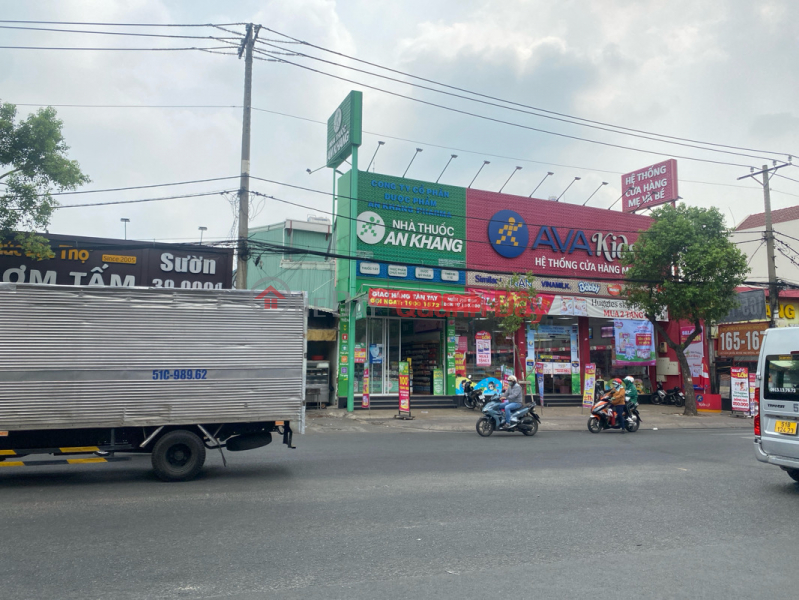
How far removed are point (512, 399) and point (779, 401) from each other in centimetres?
795

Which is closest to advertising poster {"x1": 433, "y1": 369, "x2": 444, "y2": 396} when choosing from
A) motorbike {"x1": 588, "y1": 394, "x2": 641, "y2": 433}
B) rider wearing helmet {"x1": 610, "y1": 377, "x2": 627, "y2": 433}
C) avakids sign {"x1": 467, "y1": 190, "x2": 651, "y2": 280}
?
avakids sign {"x1": 467, "y1": 190, "x2": 651, "y2": 280}

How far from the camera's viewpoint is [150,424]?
9281 mm

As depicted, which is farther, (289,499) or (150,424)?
(150,424)

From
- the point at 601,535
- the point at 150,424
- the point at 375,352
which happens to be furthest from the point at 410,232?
the point at 601,535

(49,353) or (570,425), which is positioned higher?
(49,353)

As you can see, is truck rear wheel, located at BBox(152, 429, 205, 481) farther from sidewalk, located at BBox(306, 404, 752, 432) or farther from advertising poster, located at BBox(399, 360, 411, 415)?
advertising poster, located at BBox(399, 360, 411, 415)

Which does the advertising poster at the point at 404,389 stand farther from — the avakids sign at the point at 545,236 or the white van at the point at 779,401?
the white van at the point at 779,401

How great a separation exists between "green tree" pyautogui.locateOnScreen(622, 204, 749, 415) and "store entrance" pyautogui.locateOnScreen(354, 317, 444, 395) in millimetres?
8189

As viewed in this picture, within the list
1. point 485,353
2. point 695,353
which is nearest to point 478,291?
point 485,353

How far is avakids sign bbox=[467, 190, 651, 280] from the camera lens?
84.7ft

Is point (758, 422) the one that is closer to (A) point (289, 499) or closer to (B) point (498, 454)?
(B) point (498, 454)

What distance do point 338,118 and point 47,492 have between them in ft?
62.4

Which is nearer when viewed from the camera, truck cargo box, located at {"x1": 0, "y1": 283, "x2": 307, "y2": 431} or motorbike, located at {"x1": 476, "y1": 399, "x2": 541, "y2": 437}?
truck cargo box, located at {"x1": 0, "y1": 283, "x2": 307, "y2": 431}

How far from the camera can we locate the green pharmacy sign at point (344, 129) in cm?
2264
